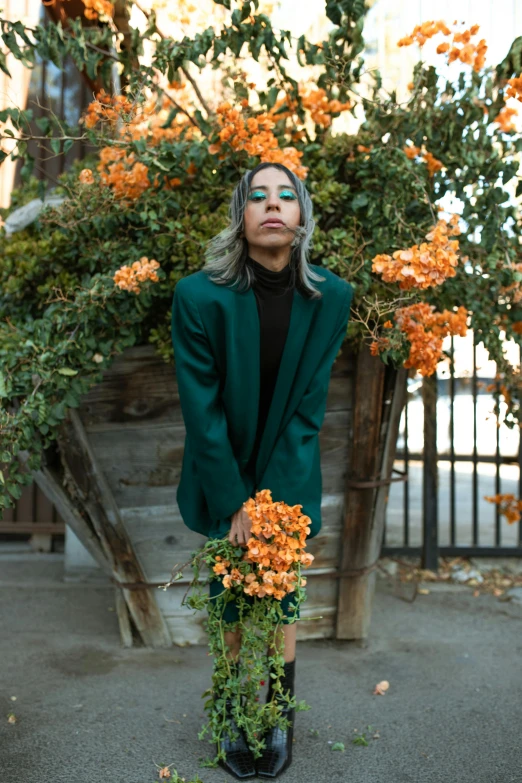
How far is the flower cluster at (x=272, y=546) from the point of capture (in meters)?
1.91

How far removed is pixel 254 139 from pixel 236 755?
1.98m

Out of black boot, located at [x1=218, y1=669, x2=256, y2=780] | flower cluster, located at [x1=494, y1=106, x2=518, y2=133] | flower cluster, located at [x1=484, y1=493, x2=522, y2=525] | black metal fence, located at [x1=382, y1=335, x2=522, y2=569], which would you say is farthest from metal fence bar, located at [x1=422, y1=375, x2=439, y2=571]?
black boot, located at [x1=218, y1=669, x2=256, y2=780]

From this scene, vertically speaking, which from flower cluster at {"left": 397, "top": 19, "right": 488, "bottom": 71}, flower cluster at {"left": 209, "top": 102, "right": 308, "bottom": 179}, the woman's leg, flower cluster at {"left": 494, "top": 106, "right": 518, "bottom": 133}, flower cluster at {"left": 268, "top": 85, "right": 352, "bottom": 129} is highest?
flower cluster at {"left": 397, "top": 19, "right": 488, "bottom": 71}

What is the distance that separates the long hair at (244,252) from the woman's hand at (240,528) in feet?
2.09

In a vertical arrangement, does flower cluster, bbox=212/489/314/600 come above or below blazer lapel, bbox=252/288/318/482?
below

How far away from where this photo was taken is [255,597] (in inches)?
81.9

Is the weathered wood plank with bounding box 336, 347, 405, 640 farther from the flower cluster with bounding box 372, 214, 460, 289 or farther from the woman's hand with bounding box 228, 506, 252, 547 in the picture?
the woman's hand with bounding box 228, 506, 252, 547

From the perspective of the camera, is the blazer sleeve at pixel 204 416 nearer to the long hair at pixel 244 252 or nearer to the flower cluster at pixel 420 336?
the long hair at pixel 244 252

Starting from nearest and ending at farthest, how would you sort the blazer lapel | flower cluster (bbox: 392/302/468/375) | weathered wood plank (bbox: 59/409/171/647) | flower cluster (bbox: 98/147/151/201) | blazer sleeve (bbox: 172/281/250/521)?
blazer sleeve (bbox: 172/281/250/521), the blazer lapel, flower cluster (bbox: 392/302/468/375), flower cluster (bbox: 98/147/151/201), weathered wood plank (bbox: 59/409/171/647)

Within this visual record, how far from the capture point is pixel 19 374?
241 cm

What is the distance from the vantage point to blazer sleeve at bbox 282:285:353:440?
2.15 m

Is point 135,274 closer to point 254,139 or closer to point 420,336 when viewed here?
point 254,139

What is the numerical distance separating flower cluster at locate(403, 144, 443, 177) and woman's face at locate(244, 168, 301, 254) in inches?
33.7

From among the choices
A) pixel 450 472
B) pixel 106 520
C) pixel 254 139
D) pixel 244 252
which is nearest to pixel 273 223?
pixel 244 252
